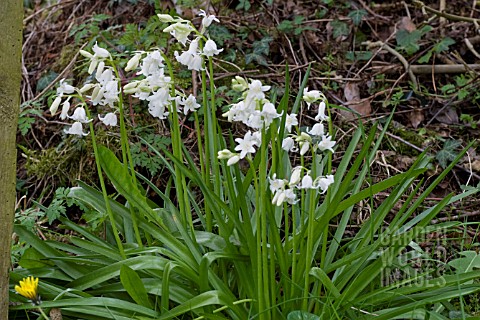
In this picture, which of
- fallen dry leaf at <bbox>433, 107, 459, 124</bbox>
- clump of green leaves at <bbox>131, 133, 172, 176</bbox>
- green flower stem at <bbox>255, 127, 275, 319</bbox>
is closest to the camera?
green flower stem at <bbox>255, 127, 275, 319</bbox>

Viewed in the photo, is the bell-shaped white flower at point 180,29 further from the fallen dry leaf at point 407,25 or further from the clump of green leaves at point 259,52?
the fallen dry leaf at point 407,25

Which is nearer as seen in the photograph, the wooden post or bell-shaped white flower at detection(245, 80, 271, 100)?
bell-shaped white flower at detection(245, 80, 271, 100)

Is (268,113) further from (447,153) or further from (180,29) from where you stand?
(447,153)

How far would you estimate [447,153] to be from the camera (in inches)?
140

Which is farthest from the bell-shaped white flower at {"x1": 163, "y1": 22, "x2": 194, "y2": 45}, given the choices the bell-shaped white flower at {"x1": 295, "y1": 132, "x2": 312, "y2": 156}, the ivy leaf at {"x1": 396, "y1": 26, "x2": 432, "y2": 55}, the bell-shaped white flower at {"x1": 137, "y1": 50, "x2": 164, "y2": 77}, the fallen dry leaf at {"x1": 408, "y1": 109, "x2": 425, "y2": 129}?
the ivy leaf at {"x1": 396, "y1": 26, "x2": 432, "y2": 55}

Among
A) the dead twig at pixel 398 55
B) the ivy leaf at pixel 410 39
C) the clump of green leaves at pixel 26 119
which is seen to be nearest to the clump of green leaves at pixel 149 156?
the clump of green leaves at pixel 26 119

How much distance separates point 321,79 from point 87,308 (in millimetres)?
2411

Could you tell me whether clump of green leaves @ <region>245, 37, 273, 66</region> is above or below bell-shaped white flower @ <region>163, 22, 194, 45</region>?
below

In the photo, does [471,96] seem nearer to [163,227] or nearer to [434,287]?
[434,287]

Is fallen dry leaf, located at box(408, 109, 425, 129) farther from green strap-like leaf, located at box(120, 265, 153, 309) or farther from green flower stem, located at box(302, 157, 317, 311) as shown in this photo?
green strap-like leaf, located at box(120, 265, 153, 309)

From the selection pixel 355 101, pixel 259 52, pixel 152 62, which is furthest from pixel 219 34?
pixel 152 62

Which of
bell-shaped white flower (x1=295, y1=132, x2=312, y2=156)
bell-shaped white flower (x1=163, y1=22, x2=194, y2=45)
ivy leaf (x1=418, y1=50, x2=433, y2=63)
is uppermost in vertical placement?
bell-shaped white flower (x1=163, y1=22, x2=194, y2=45)

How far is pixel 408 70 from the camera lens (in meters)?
4.20

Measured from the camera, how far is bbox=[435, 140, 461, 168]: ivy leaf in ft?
11.6
